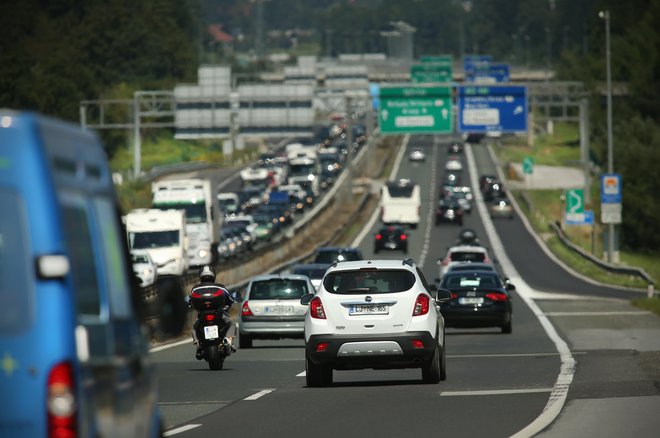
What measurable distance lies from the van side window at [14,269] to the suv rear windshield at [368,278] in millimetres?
13679

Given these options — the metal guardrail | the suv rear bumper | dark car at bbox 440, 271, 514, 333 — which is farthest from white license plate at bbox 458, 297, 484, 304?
the metal guardrail

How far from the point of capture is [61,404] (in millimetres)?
6969

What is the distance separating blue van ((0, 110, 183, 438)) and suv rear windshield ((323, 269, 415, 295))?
12830 millimetres

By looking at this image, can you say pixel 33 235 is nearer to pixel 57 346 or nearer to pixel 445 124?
pixel 57 346

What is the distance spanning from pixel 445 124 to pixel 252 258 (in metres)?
22.1

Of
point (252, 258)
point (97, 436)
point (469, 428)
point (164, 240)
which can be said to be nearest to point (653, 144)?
point (252, 258)

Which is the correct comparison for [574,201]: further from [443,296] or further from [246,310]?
[443,296]

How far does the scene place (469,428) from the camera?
15.0 meters

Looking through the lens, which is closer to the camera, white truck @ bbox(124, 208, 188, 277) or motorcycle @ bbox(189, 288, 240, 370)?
motorcycle @ bbox(189, 288, 240, 370)

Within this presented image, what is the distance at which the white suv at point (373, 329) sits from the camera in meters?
20.4

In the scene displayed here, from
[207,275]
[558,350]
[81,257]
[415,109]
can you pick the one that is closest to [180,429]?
[81,257]

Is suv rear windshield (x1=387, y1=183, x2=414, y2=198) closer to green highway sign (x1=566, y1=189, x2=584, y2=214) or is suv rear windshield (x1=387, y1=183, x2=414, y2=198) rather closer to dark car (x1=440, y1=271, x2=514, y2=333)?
green highway sign (x1=566, y1=189, x2=584, y2=214)

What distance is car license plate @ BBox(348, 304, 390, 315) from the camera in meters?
20.6

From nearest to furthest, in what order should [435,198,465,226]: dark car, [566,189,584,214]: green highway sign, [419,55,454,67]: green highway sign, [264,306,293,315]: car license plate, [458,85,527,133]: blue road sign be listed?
[264,306,293,315]: car license plate < [566,189,584,214]: green highway sign < [458,85,527,133]: blue road sign < [435,198,465,226]: dark car < [419,55,454,67]: green highway sign
